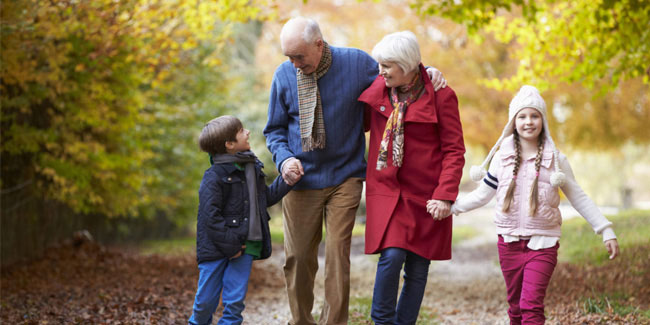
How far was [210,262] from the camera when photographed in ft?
13.6

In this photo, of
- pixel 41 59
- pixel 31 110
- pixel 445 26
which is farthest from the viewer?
pixel 445 26

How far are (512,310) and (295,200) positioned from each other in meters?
1.50

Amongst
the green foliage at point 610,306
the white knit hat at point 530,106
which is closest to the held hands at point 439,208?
the white knit hat at point 530,106

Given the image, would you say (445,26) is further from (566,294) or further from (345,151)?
(345,151)

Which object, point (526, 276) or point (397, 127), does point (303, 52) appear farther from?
point (526, 276)

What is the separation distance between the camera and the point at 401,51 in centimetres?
382

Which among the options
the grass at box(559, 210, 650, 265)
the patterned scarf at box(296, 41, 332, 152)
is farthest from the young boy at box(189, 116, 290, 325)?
the grass at box(559, 210, 650, 265)

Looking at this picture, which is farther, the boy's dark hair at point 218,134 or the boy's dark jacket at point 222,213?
the boy's dark hair at point 218,134

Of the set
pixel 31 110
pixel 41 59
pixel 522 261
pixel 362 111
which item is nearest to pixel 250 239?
pixel 362 111

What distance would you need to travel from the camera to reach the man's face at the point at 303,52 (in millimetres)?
4031

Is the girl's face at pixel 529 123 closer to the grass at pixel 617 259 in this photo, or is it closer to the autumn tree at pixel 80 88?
the grass at pixel 617 259

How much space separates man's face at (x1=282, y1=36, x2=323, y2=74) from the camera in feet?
13.2

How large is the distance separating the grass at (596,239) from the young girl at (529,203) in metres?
4.70

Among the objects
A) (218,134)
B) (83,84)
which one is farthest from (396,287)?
(83,84)
